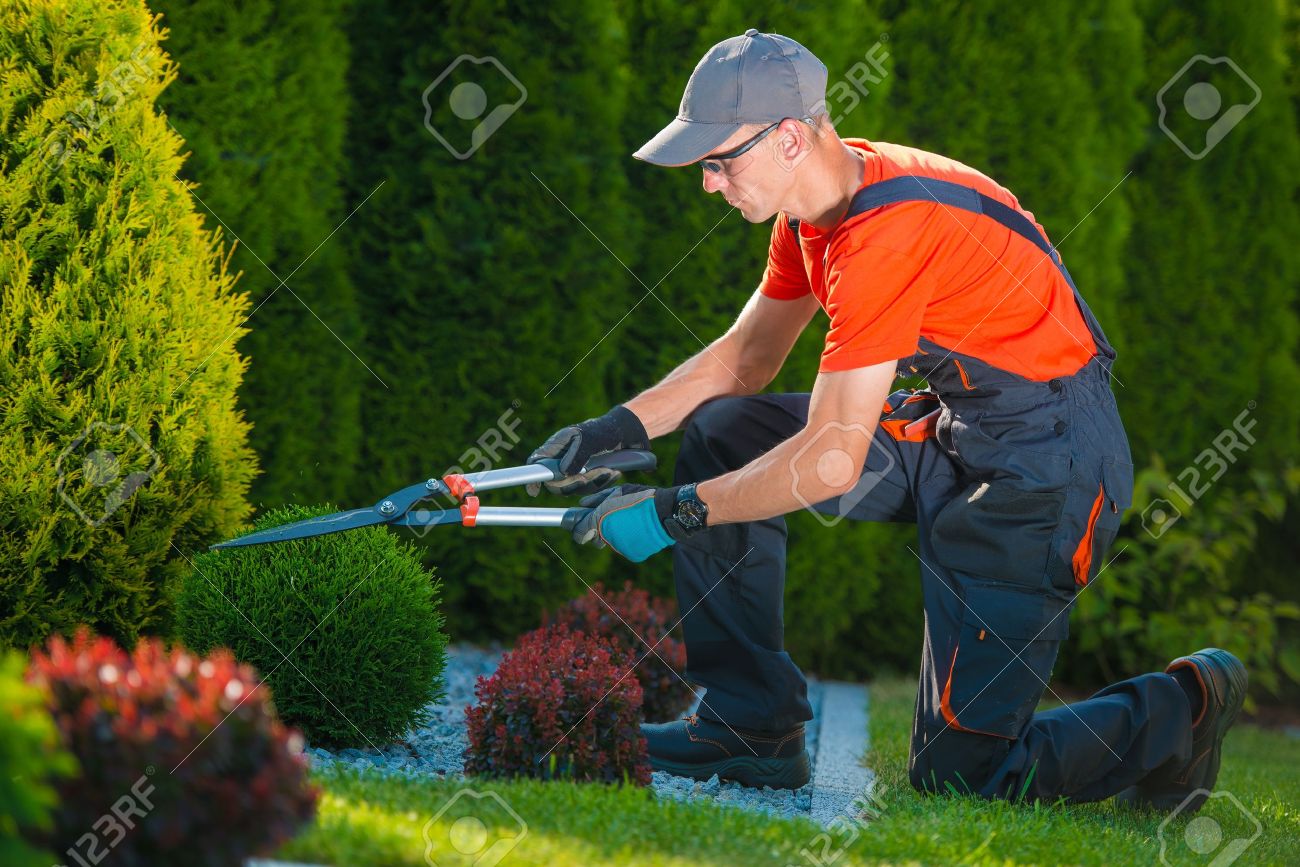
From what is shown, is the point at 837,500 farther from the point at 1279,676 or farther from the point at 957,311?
the point at 1279,676

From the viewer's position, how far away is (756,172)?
11.0ft

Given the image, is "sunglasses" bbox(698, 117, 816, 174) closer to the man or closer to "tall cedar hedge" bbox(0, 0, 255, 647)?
the man

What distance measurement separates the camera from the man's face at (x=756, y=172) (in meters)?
3.31

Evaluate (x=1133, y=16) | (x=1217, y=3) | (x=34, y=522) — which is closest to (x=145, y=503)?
(x=34, y=522)

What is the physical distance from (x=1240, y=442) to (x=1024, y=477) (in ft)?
11.7

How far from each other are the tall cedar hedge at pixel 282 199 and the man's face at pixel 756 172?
2.09 metres

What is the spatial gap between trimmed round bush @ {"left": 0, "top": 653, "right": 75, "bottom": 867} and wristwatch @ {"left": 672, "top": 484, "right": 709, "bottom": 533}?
1737 millimetres

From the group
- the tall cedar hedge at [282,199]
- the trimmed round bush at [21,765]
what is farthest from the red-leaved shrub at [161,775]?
the tall cedar hedge at [282,199]

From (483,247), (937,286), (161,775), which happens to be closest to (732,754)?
(937,286)

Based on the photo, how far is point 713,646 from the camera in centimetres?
373

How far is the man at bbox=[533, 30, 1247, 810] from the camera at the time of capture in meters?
3.27

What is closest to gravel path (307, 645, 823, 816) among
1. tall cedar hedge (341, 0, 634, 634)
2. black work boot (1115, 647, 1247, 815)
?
black work boot (1115, 647, 1247, 815)

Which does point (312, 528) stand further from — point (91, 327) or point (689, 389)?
point (689, 389)

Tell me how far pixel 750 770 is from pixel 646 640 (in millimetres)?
797
